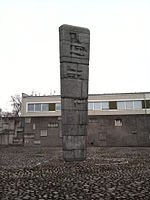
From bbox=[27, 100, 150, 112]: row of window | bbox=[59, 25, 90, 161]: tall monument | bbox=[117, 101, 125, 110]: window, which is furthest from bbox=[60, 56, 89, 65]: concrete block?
bbox=[117, 101, 125, 110]: window

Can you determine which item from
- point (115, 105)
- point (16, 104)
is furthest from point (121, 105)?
point (16, 104)

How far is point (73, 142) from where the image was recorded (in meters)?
10.5

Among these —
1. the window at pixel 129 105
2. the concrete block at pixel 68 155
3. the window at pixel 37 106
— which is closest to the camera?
the concrete block at pixel 68 155

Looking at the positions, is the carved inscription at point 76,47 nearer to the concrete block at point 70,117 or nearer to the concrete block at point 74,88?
the concrete block at point 74,88

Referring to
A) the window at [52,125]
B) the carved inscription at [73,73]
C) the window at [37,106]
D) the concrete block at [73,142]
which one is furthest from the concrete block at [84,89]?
the window at [37,106]

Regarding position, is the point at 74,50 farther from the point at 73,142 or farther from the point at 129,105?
the point at 129,105

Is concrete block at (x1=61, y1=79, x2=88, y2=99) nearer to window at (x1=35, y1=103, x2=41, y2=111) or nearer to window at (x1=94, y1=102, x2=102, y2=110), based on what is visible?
window at (x1=94, y1=102, x2=102, y2=110)

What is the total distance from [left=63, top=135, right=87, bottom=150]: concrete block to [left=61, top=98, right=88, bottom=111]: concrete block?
53.6 inches

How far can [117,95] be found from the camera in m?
37.2

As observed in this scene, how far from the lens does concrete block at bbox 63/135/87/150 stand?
1040 cm

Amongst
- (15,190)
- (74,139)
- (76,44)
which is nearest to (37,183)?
(15,190)

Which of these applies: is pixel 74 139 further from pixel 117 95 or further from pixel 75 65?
pixel 117 95

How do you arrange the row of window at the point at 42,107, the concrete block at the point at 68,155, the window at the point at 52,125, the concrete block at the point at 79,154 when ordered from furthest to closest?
the row of window at the point at 42,107 < the window at the point at 52,125 < the concrete block at the point at 79,154 < the concrete block at the point at 68,155

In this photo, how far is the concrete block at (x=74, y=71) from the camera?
10.7 meters
